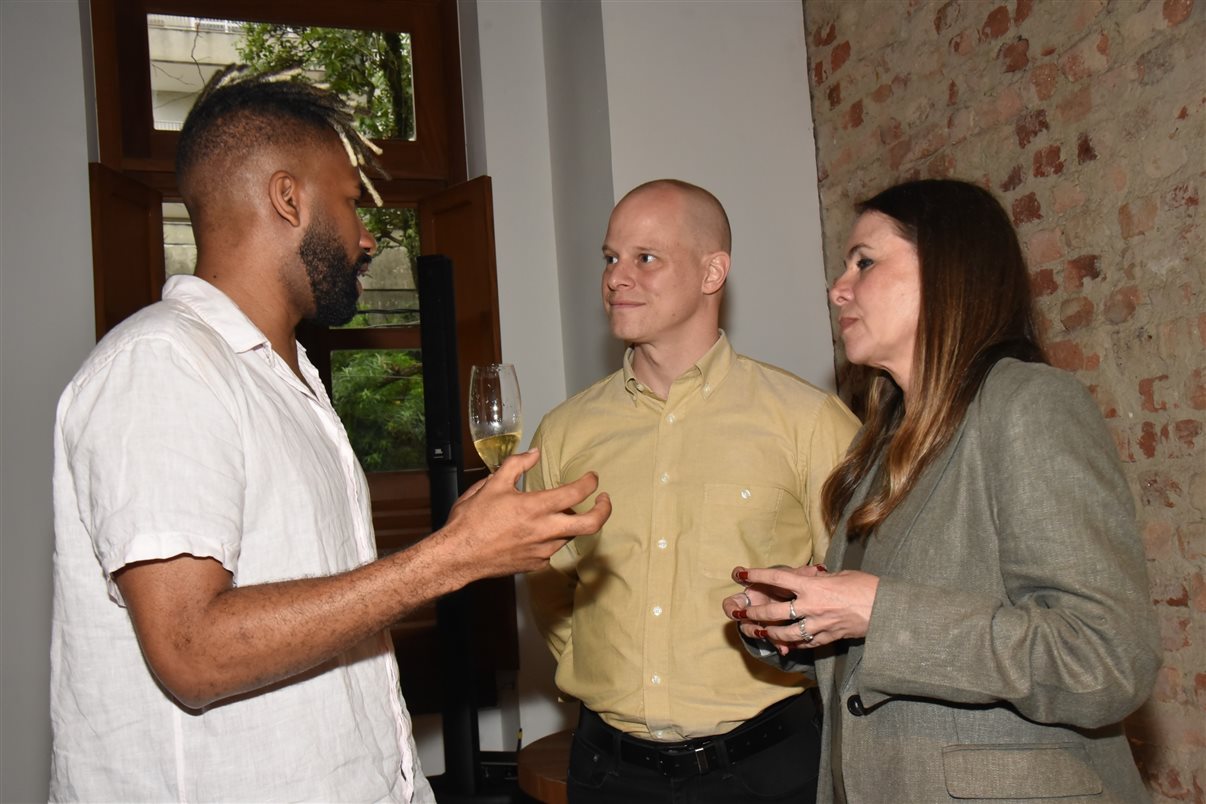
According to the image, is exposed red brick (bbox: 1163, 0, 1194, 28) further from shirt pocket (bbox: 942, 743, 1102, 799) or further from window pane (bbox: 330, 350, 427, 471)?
window pane (bbox: 330, 350, 427, 471)

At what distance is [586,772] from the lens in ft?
7.34

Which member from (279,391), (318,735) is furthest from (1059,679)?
(279,391)

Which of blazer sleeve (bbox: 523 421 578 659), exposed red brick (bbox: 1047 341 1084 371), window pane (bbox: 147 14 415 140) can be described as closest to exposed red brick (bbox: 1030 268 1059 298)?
exposed red brick (bbox: 1047 341 1084 371)

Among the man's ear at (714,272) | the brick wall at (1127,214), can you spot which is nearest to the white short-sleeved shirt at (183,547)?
the man's ear at (714,272)

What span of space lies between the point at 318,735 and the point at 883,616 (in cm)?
84

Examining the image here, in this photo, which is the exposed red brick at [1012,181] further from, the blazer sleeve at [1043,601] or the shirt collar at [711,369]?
the blazer sleeve at [1043,601]

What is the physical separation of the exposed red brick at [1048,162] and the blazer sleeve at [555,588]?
153 cm

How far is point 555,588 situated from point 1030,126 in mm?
1805

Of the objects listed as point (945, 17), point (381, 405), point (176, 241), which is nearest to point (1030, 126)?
point (945, 17)

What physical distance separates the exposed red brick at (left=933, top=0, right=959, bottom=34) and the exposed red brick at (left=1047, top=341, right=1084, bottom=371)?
1.09m

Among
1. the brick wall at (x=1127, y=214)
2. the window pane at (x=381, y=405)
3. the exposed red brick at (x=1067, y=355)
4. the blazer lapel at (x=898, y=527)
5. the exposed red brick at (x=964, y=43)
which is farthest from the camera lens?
the window pane at (x=381, y=405)

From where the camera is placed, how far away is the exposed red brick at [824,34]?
12.6 ft

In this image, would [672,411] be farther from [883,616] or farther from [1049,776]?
[1049,776]

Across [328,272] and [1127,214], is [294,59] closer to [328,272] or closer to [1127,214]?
[328,272]
